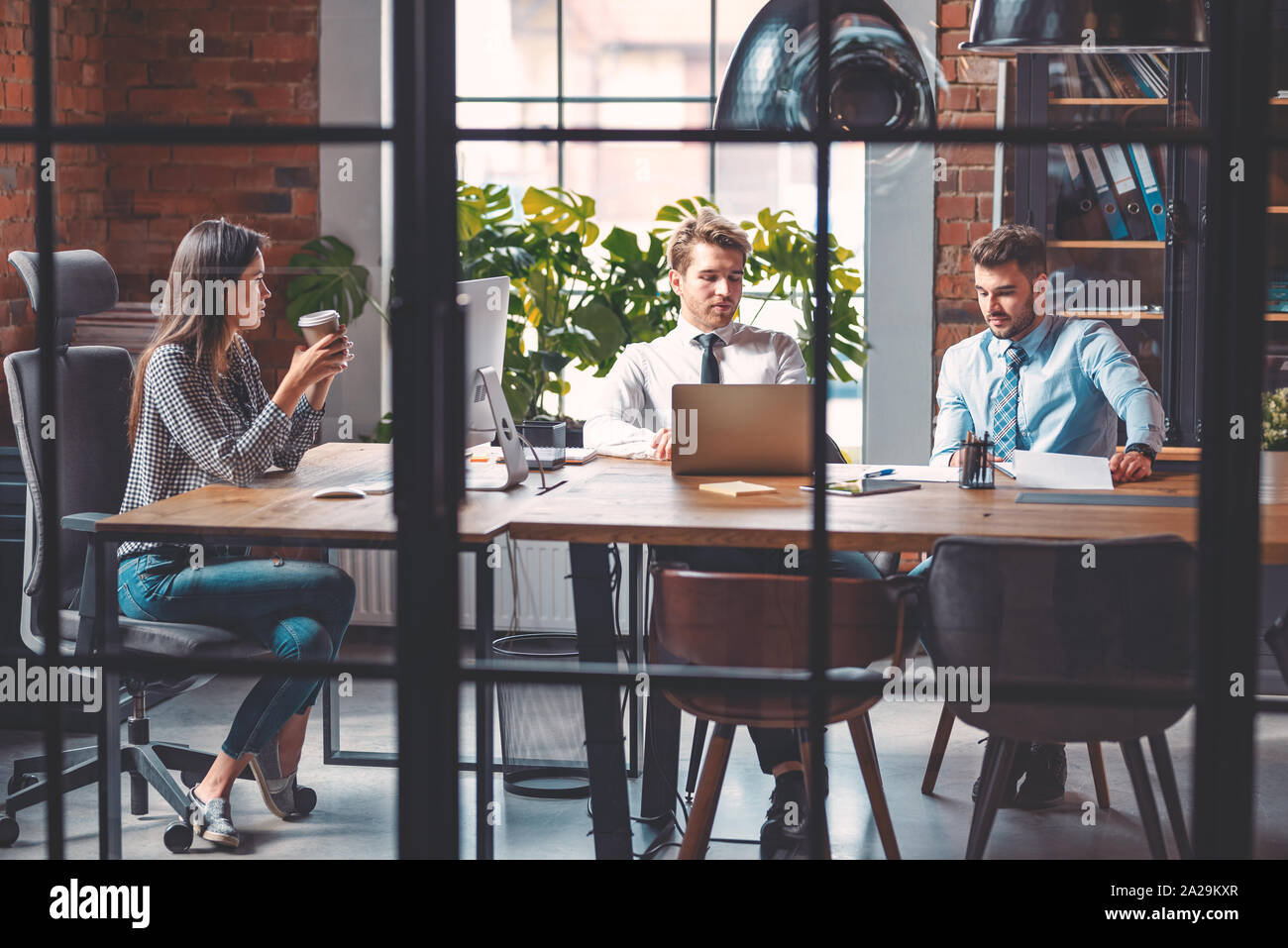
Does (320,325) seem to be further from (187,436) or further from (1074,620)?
(1074,620)

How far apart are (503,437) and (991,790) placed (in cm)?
138

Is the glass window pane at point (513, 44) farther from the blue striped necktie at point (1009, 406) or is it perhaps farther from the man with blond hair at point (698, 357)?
the blue striped necktie at point (1009, 406)

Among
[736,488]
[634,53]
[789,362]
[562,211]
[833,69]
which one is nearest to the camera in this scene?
[833,69]

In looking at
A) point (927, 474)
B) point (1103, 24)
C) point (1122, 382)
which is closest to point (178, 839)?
point (927, 474)

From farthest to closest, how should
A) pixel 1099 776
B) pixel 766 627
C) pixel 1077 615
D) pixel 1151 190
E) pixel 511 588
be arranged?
pixel 511 588
pixel 1151 190
pixel 1099 776
pixel 766 627
pixel 1077 615

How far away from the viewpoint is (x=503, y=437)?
3381mm

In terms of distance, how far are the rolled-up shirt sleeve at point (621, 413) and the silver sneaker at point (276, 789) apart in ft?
3.89

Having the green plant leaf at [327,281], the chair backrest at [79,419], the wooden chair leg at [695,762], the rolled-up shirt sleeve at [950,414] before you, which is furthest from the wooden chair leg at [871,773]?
the green plant leaf at [327,281]

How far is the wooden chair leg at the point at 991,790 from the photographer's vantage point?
9.07ft

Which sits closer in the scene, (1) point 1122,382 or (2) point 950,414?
(1) point 1122,382

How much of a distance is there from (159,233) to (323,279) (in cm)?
66

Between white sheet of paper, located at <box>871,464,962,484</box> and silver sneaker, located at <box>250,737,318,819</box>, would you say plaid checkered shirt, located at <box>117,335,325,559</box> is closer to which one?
silver sneaker, located at <box>250,737,318,819</box>

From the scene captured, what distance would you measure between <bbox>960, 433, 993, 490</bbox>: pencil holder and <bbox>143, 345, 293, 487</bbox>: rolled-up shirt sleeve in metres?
1.62

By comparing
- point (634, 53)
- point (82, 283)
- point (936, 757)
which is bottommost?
point (936, 757)
